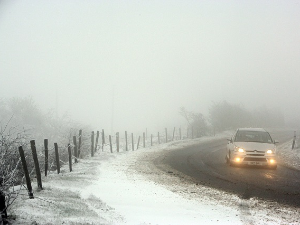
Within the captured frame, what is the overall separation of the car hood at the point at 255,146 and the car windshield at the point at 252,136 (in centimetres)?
68

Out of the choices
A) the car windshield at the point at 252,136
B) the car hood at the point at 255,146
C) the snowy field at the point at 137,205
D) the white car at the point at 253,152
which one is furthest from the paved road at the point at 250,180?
the car windshield at the point at 252,136

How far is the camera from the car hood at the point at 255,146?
13281 millimetres

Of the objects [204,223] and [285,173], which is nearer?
[204,223]

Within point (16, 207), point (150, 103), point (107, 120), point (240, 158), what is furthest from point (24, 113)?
point (150, 103)

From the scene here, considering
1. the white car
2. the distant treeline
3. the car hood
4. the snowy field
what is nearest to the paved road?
the white car

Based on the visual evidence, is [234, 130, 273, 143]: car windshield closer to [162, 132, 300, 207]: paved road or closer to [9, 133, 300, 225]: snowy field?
[162, 132, 300, 207]: paved road

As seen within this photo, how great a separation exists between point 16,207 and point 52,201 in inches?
36.5

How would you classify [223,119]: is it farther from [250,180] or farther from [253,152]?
[250,180]

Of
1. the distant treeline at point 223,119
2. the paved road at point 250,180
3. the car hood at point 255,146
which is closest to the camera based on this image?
the paved road at point 250,180

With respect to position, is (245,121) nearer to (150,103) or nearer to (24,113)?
(24,113)

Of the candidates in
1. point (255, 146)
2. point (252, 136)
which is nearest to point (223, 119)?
point (252, 136)

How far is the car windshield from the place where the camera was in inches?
569

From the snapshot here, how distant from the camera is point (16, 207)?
6.21 metres

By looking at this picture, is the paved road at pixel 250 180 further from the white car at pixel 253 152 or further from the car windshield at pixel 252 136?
the car windshield at pixel 252 136
